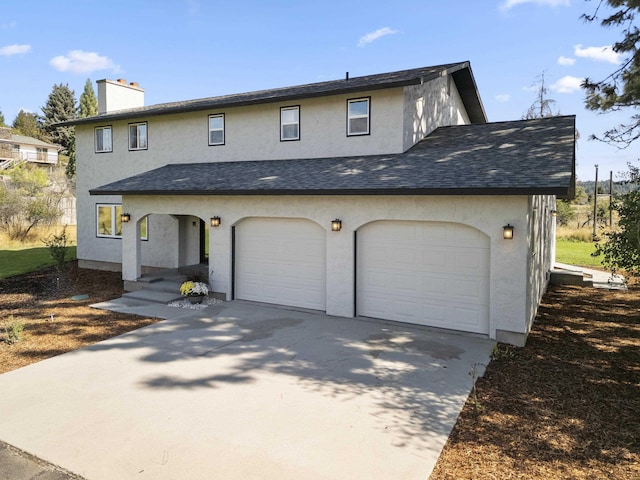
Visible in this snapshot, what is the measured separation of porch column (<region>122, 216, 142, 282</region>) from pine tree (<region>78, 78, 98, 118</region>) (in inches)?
1977

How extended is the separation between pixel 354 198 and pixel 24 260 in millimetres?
16609

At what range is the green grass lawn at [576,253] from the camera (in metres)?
20.0

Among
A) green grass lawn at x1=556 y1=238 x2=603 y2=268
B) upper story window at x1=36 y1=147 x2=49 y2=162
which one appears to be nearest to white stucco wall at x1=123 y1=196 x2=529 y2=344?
green grass lawn at x1=556 y1=238 x2=603 y2=268

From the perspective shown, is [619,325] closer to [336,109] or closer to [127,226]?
[336,109]

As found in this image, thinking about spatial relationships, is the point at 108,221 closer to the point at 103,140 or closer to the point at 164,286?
the point at 103,140

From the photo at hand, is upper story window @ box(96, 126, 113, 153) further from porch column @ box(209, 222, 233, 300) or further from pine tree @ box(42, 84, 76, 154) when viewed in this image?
pine tree @ box(42, 84, 76, 154)

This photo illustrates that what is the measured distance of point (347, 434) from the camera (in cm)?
505

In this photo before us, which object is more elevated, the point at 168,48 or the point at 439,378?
the point at 168,48

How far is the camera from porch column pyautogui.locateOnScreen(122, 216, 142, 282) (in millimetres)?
13438

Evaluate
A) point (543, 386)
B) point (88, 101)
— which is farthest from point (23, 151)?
point (543, 386)

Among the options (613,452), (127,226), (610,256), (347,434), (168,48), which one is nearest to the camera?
(613,452)

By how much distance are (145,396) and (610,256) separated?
10030mm

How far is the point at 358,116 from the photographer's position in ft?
39.9

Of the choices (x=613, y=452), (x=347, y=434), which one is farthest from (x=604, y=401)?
(x=347, y=434)
